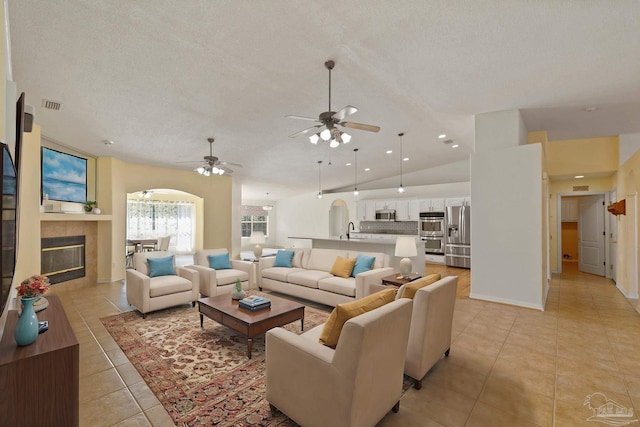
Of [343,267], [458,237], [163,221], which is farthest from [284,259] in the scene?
[163,221]

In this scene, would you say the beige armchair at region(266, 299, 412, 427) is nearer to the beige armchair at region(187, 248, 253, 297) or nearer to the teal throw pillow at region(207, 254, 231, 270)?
the beige armchair at region(187, 248, 253, 297)

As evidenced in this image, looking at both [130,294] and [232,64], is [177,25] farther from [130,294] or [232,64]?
[130,294]

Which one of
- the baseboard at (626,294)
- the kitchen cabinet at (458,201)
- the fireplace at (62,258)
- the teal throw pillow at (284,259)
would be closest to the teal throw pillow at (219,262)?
the teal throw pillow at (284,259)

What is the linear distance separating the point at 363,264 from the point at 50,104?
4.85 meters

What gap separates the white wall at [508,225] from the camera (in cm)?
425

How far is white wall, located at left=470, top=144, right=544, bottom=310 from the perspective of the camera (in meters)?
4.25

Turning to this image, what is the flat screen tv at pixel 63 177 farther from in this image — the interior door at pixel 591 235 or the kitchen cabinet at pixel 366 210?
the interior door at pixel 591 235

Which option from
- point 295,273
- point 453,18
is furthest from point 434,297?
point 295,273

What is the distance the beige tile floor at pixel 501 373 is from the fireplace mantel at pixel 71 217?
183 centimetres

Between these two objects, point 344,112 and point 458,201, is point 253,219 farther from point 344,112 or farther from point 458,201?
point 344,112

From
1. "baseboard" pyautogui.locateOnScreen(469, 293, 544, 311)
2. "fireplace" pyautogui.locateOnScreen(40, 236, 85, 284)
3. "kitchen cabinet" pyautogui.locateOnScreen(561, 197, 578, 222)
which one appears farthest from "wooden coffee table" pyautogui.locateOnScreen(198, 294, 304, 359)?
"kitchen cabinet" pyautogui.locateOnScreen(561, 197, 578, 222)

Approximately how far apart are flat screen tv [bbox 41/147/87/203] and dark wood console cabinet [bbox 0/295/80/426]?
467 centimetres

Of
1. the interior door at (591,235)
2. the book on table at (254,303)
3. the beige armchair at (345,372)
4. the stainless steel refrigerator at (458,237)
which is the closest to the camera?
the beige armchair at (345,372)

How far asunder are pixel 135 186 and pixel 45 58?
13.7 feet
